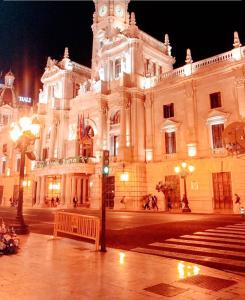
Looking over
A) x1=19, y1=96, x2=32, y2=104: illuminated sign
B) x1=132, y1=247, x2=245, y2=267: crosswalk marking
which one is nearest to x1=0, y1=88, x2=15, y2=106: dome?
x1=19, y1=96, x2=32, y2=104: illuminated sign

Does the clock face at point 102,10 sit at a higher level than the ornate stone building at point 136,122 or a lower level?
higher

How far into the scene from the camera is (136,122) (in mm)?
32625

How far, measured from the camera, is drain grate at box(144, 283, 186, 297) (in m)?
4.91

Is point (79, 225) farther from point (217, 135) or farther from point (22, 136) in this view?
point (217, 135)

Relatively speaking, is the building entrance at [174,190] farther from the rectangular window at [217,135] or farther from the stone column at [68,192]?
the stone column at [68,192]

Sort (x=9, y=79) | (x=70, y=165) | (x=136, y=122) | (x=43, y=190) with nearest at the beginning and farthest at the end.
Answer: (x=136, y=122) → (x=70, y=165) → (x=43, y=190) → (x=9, y=79)

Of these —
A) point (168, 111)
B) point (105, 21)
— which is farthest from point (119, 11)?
point (168, 111)

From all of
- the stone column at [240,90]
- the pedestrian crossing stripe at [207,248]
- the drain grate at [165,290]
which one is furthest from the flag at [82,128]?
the drain grate at [165,290]

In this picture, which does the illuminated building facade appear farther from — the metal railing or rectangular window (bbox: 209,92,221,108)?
the metal railing

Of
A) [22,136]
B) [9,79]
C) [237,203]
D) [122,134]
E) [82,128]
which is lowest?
[237,203]

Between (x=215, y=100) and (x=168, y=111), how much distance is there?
17.7ft

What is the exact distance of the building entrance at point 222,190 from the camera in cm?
2569

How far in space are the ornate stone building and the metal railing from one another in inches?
675

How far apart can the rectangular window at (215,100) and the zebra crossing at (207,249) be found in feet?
60.8
